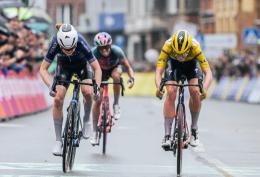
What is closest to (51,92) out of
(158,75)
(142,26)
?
(158,75)

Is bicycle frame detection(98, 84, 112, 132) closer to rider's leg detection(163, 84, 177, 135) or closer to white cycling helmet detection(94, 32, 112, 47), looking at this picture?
white cycling helmet detection(94, 32, 112, 47)

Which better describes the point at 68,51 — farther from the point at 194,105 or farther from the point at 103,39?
the point at 103,39

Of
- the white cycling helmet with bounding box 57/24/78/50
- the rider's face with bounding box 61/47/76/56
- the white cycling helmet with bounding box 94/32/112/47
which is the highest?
the white cycling helmet with bounding box 57/24/78/50

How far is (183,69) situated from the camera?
48.9 feet

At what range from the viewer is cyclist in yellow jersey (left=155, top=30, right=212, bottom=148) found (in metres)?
14.2

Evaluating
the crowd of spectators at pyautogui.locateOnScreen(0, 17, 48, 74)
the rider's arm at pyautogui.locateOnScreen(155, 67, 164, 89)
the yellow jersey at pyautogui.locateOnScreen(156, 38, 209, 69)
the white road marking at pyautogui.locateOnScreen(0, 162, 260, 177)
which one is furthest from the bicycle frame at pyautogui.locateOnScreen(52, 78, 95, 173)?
the crowd of spectators at pyautogui.locateOnScreen(0, 17, 48, 74)

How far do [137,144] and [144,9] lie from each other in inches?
3965

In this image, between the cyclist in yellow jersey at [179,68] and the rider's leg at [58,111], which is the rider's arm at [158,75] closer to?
the cyclist in yellow jersey at [179,68]

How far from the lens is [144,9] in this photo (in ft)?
393

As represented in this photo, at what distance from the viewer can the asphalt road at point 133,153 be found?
573 inches

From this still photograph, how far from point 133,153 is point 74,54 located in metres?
3.30

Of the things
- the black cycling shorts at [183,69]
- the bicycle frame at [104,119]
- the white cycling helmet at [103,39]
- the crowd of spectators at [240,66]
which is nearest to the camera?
the black cycling shorts at [183,69]

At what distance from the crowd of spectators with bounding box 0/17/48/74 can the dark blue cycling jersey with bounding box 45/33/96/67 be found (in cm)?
1157

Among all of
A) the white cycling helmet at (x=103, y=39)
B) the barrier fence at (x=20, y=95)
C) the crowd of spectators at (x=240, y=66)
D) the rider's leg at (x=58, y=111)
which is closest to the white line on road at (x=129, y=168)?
the rider's leg at (x=58, y=111)
